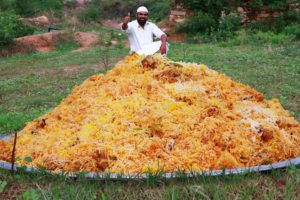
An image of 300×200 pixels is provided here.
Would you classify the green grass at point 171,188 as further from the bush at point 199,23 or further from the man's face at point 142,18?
the bush at point 199,23

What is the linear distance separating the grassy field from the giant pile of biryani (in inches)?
8.3

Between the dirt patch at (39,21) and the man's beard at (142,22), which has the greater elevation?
the man's beard at (142,22)

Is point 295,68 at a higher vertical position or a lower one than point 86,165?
lower

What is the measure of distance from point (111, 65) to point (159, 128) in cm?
690

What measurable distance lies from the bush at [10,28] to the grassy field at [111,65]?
2.95ft

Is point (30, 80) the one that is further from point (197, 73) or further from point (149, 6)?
point (149, 6)

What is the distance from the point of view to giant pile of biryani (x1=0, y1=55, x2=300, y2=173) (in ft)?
11.4

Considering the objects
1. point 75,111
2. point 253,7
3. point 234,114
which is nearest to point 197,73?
point 234,114

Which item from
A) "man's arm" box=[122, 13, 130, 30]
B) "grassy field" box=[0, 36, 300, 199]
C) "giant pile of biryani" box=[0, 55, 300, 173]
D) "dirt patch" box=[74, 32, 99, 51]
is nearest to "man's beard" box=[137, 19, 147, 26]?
"man's arm" box=[122, 13, 130, 30]

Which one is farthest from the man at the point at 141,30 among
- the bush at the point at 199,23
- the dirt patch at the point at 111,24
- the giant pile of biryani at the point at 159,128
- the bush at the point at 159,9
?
the dirt patch at the point at 111,24

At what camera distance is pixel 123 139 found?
11.9 feet

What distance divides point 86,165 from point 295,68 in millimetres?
6804

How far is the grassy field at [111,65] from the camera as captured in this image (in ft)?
10.2

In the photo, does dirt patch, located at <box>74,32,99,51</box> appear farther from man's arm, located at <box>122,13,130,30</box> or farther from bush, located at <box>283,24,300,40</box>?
man's arm, located at <box>122,13,130,30</box>
